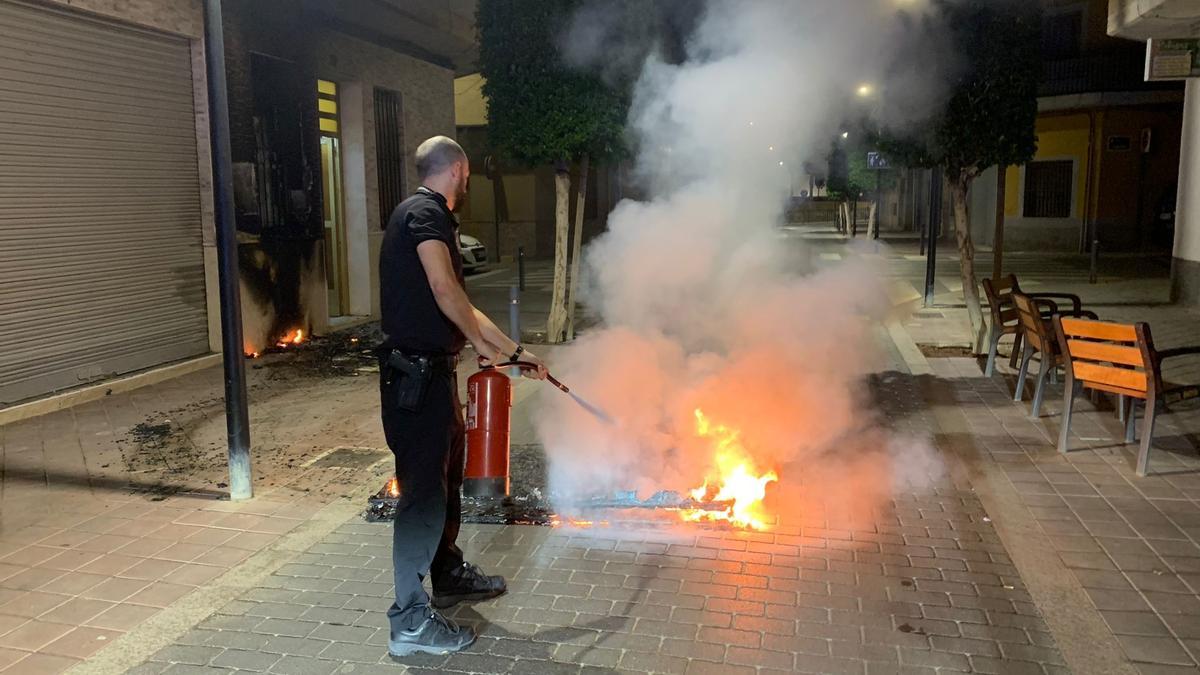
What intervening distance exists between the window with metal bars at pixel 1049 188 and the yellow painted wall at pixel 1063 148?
0.19 meters

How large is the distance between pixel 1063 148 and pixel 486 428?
24.1m

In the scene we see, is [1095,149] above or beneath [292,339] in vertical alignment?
above

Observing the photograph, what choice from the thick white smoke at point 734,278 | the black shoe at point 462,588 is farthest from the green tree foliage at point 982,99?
the black shoe at point 462,588

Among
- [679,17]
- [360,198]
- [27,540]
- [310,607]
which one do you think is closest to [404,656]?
[310,607]

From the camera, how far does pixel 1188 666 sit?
10.3 feet

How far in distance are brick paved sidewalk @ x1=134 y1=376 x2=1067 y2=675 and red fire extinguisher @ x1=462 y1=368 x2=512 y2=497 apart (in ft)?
1.56

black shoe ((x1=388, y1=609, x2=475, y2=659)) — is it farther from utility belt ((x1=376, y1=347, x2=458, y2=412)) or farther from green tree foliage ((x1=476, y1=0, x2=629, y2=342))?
green tree foliage ((x1=476, y1=0, x2=629, y2=342))

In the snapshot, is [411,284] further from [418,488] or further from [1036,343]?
[1036,343]

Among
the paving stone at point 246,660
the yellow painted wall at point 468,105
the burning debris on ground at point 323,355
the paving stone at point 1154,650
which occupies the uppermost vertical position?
the yellow painted wall at point 468,105

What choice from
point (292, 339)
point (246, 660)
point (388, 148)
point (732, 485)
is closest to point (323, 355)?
point (292, 339)

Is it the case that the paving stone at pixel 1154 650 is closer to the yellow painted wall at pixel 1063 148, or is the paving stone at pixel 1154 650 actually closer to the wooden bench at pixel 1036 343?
the wooden bench at pixel 1036 343

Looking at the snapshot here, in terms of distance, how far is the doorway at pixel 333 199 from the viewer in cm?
1154

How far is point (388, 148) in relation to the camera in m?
12.5

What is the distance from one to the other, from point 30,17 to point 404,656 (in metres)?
6.18
